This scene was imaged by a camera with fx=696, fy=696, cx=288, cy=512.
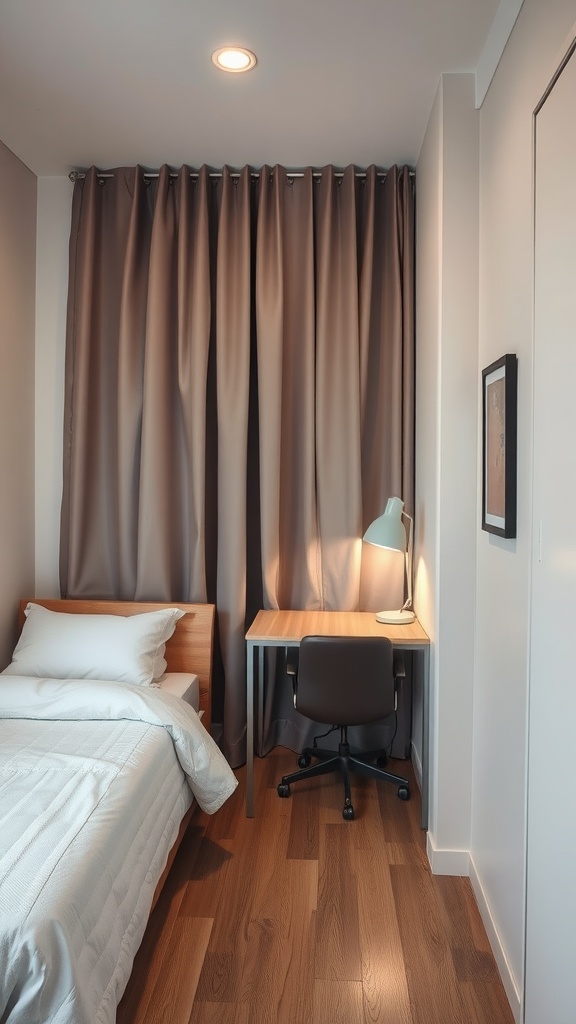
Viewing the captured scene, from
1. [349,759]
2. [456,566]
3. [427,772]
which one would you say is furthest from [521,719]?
[349,759]

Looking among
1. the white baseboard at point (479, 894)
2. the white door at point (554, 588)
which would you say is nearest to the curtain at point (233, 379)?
the white baseboard at point (479, 894)

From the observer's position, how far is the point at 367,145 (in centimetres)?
296

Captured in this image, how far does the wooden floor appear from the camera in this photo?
1805 mm

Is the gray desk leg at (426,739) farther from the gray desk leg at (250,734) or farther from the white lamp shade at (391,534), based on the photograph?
the gray desk leg at (250,734)

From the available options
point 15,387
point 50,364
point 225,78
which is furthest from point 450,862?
point 225,78

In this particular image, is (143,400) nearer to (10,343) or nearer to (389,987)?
(10,343)

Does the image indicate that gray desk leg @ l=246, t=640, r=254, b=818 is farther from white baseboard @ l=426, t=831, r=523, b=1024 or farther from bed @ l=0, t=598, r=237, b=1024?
white baseboard @ l=426, t=831, r=523, b=1024

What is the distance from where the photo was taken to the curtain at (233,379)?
3191mm

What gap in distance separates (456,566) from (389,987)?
1243 millimetres

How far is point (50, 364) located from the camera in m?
3.34

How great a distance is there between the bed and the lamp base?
75 centimetres

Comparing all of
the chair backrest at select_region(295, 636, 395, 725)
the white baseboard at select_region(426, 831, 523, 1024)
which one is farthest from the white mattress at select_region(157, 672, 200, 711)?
the white baseboard at select_region(426, 831, 523, 1024)

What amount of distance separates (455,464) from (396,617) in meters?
0.84

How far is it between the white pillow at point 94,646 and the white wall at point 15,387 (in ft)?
0.95
